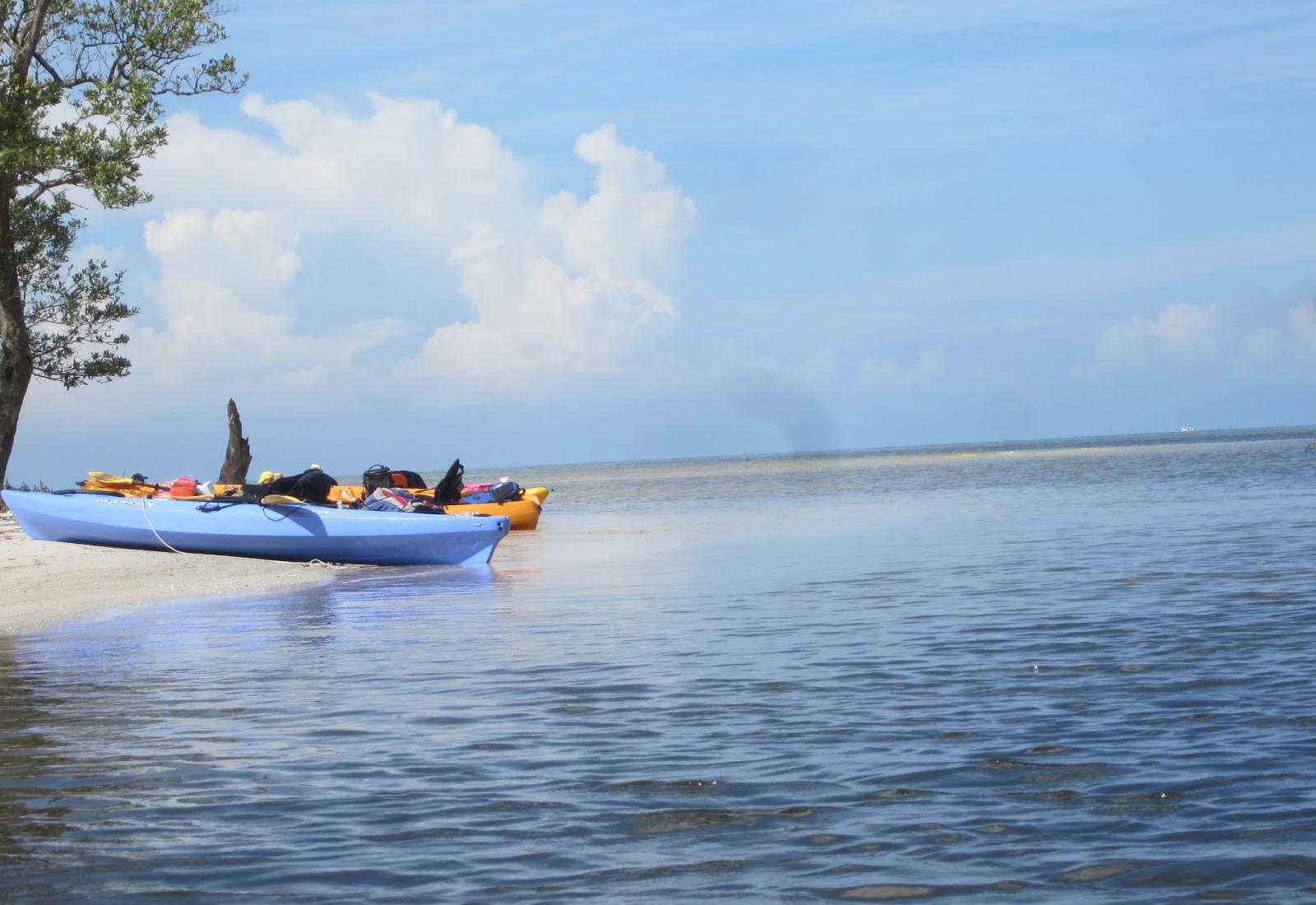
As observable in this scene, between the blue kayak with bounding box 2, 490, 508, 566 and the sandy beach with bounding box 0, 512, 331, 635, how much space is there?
0.66ft

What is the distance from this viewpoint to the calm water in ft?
17.9

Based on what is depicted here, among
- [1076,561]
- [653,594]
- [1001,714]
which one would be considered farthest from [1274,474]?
[1001,714]

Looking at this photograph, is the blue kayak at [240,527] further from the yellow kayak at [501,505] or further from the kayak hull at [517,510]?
the kayak hull at [517,510]

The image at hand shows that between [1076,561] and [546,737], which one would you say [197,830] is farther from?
[1076,561]

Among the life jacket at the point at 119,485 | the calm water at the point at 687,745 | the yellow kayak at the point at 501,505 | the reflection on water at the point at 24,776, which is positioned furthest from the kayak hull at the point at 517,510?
the reflection on water at the point at 24,776

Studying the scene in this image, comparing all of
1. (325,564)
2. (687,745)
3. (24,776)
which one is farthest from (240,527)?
(687,745)

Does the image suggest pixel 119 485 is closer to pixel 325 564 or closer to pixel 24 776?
A: pixel 325 564

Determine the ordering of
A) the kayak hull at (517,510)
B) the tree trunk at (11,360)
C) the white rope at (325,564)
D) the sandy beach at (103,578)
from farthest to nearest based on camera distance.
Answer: the kayak hull at (517,510) → the tree trunk at (11,360) → the white rope at (325,564) → the sandy beach at (103,578)

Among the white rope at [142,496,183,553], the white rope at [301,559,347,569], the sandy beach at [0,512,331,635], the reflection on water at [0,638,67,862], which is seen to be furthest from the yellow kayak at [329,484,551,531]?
the reflection on water at [0,638,67,862]

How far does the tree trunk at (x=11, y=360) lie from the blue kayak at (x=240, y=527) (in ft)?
16.1

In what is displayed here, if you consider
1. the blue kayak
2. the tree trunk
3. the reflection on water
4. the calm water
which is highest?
the tree trunk

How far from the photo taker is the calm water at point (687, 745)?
214 inches

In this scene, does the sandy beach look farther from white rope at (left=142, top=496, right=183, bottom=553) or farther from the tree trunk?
the tree trunk

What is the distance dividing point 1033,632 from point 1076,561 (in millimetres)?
7047
